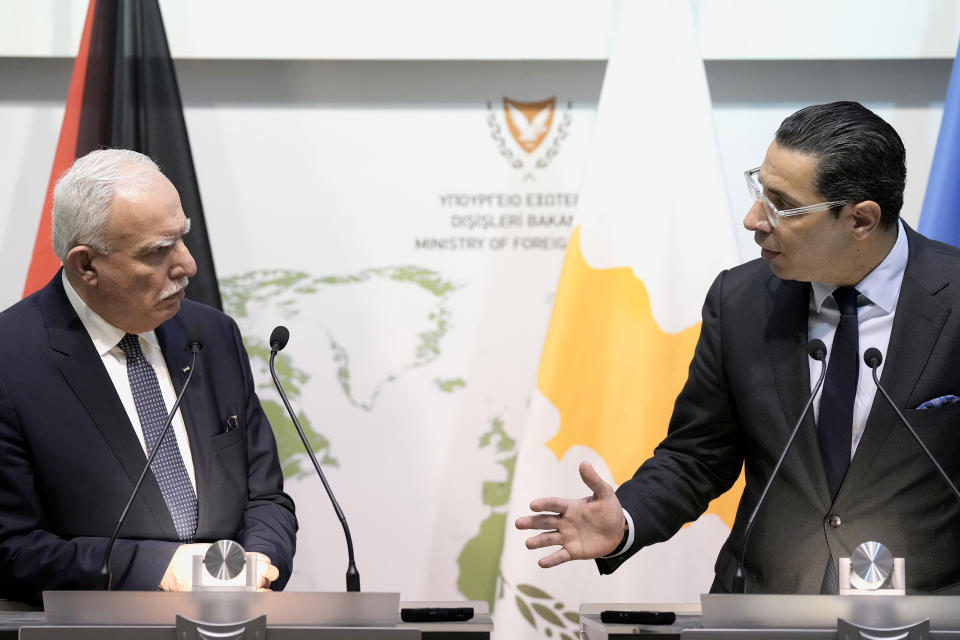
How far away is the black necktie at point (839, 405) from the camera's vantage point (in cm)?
241

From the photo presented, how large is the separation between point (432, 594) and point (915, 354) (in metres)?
2.08

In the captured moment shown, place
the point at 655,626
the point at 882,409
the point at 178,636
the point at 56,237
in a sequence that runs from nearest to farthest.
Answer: the point at 178,636 < the point at 655,626 < the point at 882,409 < the point at 56,237

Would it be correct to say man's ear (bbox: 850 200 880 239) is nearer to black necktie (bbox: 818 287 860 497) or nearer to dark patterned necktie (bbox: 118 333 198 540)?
black necktie (bbox: 818 287 860 497)

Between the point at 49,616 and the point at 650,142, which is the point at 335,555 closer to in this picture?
the point at 650,142

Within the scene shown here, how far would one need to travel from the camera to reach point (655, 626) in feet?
6.30

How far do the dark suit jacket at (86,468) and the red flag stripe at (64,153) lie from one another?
87 centimetres

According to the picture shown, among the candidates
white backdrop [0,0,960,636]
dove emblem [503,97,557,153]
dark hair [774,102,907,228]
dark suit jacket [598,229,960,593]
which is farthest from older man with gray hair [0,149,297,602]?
dove emblem [503,97,557,153]

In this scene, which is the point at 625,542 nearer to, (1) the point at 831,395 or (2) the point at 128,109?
(1) the point at 831,395

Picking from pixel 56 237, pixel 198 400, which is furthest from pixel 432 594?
pixel 56 237

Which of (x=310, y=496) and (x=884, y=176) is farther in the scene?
(x=310, y=496)

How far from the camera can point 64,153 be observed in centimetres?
346

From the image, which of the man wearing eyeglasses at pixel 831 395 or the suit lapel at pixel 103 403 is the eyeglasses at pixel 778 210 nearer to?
the man wearing eyeglasses at pixel 831 395

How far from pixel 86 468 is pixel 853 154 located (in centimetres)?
189

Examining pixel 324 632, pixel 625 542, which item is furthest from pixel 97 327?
pixel 625 542
